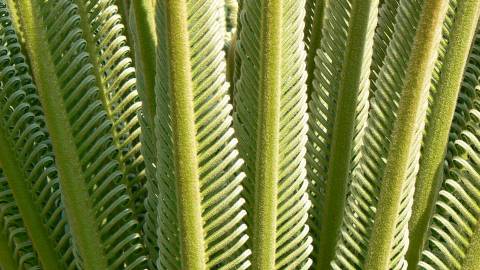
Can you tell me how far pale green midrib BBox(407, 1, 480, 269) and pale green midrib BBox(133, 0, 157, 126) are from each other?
83cm

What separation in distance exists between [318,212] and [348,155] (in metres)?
0.23

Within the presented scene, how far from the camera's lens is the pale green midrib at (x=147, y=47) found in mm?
2082

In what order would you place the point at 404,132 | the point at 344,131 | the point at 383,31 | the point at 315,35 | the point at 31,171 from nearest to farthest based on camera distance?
the point at 404,132, the point at 344,131, the point at 31,171, the point at 383,31, the point at 315,35

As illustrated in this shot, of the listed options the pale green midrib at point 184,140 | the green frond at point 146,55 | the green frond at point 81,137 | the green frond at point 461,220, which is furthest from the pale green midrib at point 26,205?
the green frond at point 461,220

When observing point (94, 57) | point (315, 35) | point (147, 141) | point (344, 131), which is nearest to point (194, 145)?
point (147, 141)

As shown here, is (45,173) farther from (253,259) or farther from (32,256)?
(253,259)

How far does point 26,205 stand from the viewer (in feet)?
6.75

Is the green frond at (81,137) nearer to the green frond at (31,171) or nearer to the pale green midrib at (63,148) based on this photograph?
the pale green midrib at (63,148)

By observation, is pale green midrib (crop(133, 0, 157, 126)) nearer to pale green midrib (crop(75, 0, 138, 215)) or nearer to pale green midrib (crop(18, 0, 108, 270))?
pale green midrib (crop(75, 0, 138, 215))

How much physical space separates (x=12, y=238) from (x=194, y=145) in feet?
2.58

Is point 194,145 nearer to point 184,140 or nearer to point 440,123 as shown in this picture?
point 184,140

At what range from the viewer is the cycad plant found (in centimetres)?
169

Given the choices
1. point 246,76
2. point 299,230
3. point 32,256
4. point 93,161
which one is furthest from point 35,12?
point 299,230

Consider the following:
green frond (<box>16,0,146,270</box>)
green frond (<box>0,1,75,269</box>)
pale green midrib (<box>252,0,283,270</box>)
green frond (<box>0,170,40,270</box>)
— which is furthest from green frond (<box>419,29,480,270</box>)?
green frond (<box>0,170,40,270</box>)
